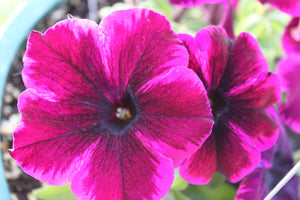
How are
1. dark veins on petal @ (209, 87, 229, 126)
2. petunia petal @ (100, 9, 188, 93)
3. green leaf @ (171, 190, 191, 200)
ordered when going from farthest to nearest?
green leaf @ (171, 190, 191, 200) < dark veins on petal @ (209, 87, 229, 126) < petunia petal @ (100, 9, 188, 93)

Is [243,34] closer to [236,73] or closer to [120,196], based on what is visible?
[236,73]

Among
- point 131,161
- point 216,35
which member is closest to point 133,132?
point 131,161

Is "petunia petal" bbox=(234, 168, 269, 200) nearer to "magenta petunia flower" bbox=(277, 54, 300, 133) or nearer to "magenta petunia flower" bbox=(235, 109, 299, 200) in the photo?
"magenta petunia flower" bbox=(235, 109, 299, 200)

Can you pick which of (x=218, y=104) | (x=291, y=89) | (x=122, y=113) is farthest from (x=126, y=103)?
(x=291, y=89)

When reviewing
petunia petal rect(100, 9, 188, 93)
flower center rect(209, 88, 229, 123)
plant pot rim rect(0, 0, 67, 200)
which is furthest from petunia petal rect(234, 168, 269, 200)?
plant pot rim rect(0, 0, 67, 200)

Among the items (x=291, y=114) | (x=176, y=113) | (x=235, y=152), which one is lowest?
(x=291, y=114)

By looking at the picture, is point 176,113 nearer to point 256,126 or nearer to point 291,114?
point 256,126
